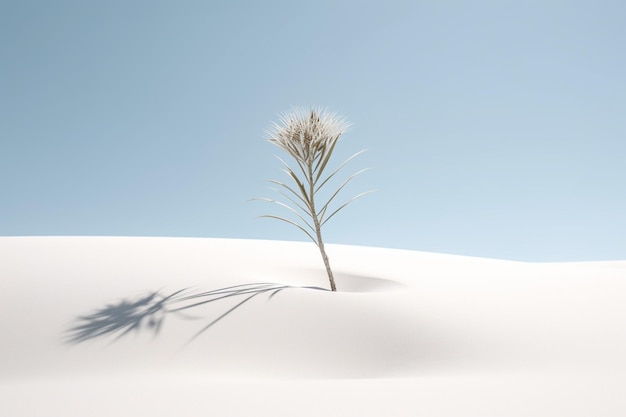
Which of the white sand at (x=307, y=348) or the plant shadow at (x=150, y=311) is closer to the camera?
the white sand at (x=307, y=348)

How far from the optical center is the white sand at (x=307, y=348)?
2.23 meters

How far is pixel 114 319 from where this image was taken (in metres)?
3.90

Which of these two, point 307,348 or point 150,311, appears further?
point 150,311

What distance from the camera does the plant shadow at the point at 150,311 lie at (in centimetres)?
367

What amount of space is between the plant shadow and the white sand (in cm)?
4

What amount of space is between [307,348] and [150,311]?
1.81 m

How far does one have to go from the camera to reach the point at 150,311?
13.3 ft

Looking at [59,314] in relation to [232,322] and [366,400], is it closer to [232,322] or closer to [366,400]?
[232,322]

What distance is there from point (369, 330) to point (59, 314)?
3.27m

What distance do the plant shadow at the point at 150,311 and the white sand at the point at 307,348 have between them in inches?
1.5

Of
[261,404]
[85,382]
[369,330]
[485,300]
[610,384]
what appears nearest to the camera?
[261,404]

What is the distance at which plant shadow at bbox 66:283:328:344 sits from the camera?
367 centimetres

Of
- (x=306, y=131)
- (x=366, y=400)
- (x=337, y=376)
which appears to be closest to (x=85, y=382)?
(x=337, y=376)

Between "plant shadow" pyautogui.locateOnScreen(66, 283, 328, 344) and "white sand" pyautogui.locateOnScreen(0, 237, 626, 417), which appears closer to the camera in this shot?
"white sand" pyautogui.locateOnScreen(0, 237, 626, 417)
